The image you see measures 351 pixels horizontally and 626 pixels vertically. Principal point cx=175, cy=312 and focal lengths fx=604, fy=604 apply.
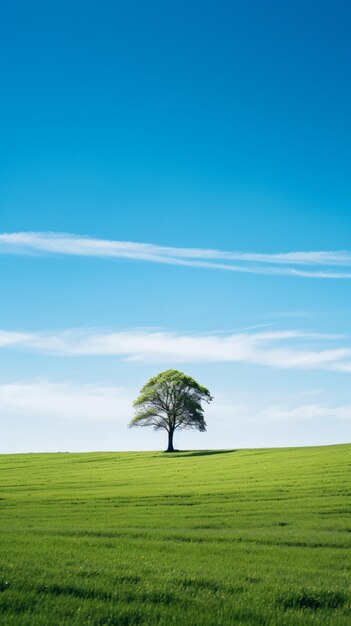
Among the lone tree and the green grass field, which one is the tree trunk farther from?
the green grass field

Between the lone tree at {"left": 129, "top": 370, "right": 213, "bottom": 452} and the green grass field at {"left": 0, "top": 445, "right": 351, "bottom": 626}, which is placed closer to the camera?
the green grass field at {"left": 0, "top": 445, "right": 351, "bottom": 626}

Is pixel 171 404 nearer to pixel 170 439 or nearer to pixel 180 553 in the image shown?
pixel 170 439

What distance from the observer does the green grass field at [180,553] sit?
11.2 metres

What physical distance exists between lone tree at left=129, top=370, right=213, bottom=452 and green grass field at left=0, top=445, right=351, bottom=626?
43647 mm

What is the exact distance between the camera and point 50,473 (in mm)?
65188

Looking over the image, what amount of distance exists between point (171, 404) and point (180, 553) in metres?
78.4

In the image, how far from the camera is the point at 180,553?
58.9ft

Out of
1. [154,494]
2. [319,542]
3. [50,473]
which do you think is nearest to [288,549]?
[319,542]

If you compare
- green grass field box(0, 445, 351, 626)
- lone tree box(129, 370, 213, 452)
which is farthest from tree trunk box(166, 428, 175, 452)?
green grass field box(0, 445, 351, 626)

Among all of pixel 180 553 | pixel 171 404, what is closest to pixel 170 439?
pixel 171 404

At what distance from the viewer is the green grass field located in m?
11.2

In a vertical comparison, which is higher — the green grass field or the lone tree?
the lone tree

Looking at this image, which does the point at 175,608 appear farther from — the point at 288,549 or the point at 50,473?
the point at 50,473

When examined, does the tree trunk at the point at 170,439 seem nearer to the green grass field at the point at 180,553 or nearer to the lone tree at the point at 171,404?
the lone tree at the point at 171,404
